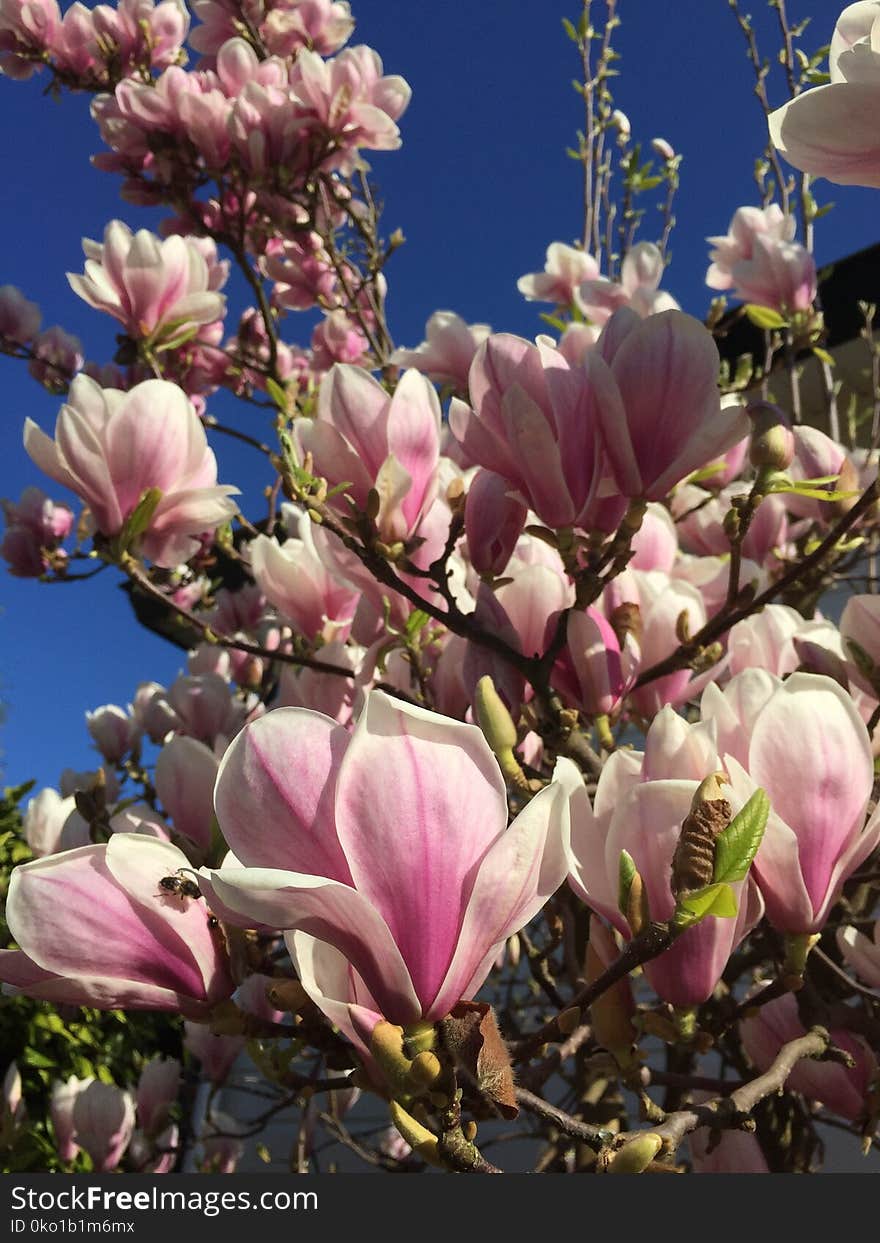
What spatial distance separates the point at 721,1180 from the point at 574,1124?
0.43 feet

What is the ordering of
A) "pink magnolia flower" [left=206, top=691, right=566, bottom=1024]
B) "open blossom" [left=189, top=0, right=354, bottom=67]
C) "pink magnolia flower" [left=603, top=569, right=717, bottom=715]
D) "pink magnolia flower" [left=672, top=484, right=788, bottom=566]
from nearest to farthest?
1. "pink magnolia flower" [left=206, top=691, right=566, bottom=1024]
2. "pink magnolia flower" [left=603, top=569, right=717, bottom=715]
3. "pink magnolia flower" [left=672, top=484, right=788, bottom=566]
4. "open blossom" [left=189, top=0, right=354, bottom=67]

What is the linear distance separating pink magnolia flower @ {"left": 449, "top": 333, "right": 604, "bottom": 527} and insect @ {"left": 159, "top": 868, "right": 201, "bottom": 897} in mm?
413

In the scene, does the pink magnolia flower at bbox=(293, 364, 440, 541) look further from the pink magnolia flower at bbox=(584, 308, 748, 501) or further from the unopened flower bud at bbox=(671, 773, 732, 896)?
the unopened flower bud at bbox=(671, 773, 732, 896)

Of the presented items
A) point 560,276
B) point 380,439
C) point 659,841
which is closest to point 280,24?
point 560,276

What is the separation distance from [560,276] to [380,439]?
102 cm

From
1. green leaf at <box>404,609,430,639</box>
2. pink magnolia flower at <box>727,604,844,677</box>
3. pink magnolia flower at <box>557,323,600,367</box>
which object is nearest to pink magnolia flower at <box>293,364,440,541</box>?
green leaf at <box>404,609,430,639</box>

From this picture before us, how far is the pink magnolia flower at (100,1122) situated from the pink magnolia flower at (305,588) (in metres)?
0.84

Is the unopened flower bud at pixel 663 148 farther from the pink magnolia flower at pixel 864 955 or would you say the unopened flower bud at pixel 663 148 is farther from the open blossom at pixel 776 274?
the pink magnolia flower at pixel 864 955

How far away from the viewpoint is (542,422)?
0.73m

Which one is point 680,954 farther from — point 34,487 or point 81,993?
point 34,487

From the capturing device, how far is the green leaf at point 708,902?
44 centimetres

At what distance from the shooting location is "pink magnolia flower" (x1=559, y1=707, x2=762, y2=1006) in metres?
0.51

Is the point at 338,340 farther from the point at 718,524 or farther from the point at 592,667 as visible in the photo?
the point at 592,667

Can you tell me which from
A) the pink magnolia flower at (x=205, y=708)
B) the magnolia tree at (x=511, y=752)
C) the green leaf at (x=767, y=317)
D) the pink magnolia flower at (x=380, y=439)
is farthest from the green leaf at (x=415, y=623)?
the green leaf at (x=767, y=317)
